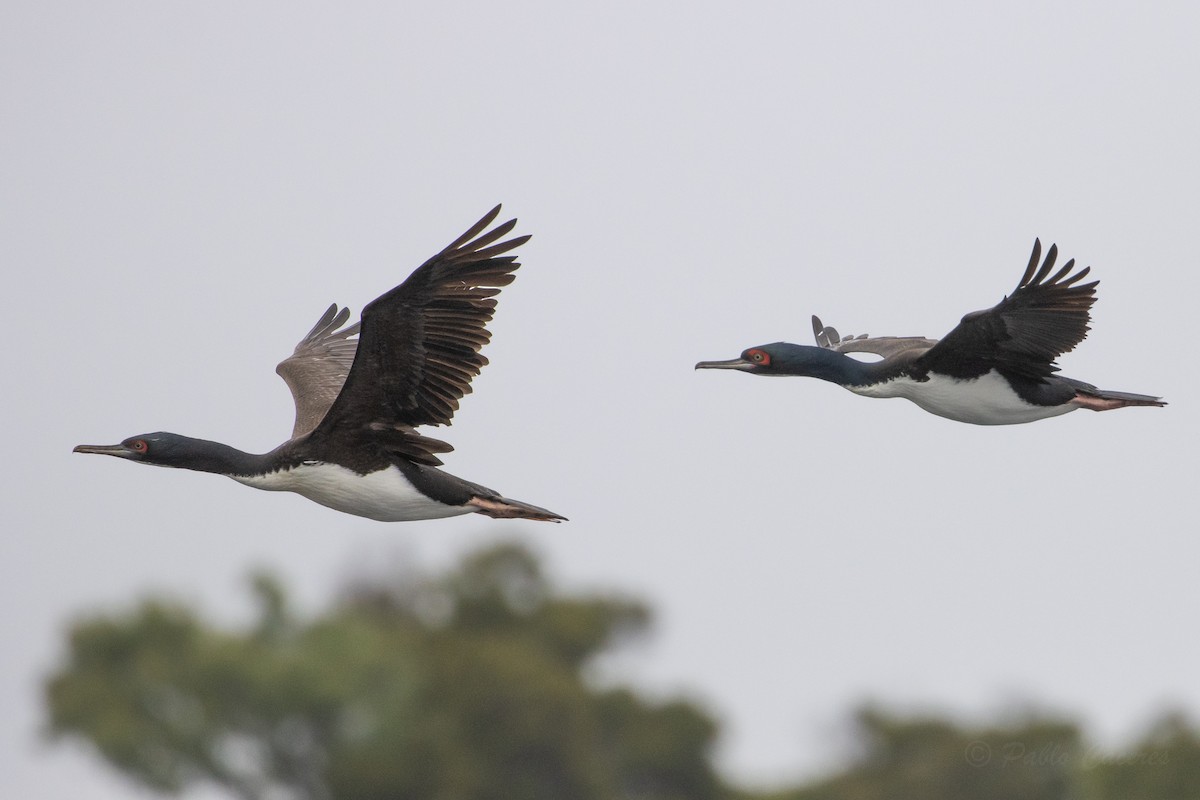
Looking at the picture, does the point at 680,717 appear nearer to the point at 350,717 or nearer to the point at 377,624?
the point at 350,717

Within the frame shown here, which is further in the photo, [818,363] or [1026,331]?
[818,363]

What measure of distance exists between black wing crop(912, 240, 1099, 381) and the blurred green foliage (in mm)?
33954

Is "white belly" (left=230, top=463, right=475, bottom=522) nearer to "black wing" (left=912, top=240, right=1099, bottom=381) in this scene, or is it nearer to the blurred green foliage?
"black wing" (left=912, top=240, right=1099, bottom=381)

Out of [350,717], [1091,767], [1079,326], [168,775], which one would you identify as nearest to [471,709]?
[350,717]

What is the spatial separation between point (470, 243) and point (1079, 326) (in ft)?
16.3

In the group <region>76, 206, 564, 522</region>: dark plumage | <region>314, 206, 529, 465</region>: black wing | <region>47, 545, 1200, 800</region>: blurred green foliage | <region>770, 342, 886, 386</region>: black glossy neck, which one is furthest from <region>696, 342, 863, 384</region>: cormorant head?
<region>47, 545, 1200, 800</region>: blurred green foliage

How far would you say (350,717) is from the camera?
53312mm

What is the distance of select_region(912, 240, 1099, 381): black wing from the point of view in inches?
649

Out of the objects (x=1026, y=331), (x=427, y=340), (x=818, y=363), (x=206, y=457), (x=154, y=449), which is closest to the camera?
(x=427, y=340)

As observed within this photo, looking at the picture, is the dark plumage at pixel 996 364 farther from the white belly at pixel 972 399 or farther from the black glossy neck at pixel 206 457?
the black glossy neck at pixel 206 457

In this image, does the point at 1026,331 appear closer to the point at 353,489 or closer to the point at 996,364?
the point at 996,364

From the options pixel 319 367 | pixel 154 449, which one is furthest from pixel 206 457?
pixel 319 367

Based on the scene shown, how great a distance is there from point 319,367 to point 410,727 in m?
36.4

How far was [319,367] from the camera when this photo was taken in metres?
18.4
